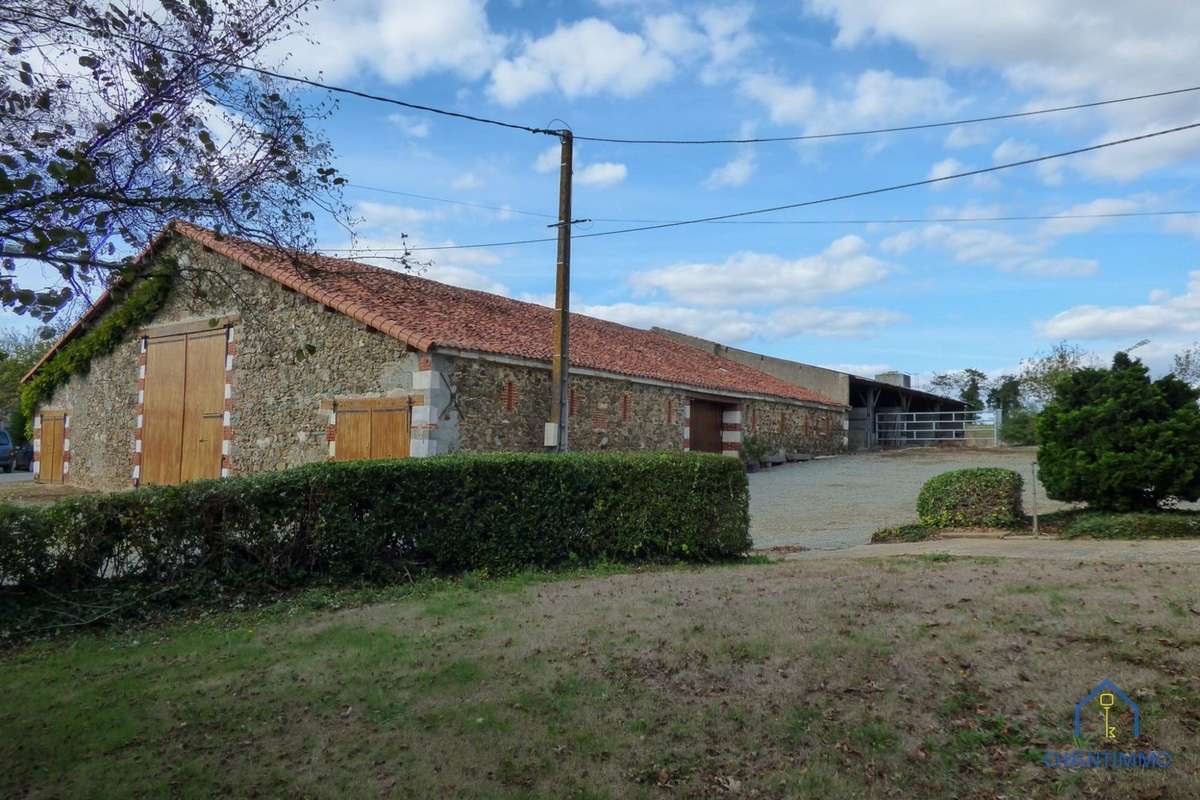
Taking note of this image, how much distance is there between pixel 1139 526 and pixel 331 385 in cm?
1304

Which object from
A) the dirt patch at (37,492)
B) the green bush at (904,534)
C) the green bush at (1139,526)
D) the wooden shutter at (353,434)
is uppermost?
the wooden shutter at (353,434)

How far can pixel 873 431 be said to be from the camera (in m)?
33.9

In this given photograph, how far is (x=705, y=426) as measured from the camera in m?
23.1

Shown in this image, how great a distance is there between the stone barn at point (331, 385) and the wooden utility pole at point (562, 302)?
189cm

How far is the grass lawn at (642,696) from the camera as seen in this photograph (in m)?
3.83

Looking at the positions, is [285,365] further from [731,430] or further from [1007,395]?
[1007,395]

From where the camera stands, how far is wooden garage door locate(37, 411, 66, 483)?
22188mm

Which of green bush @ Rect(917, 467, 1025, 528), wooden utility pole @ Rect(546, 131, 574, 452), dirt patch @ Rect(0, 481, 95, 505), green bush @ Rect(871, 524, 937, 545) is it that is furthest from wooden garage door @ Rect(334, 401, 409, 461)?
green bush @ Rect(917, 467, 1025, 528)

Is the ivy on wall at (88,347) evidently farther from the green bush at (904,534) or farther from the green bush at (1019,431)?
the green bush at (1019,431)

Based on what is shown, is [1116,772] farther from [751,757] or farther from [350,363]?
[350,363]

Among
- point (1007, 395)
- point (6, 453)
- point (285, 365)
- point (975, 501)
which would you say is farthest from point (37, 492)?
point (1007, 395)

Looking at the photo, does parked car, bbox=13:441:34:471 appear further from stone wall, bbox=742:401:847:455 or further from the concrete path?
the concrete path

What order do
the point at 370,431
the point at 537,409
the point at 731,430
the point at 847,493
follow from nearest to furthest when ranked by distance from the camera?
the point at 370,431 → the point at 537,409 → the point at 847,493 → the point at 731,430

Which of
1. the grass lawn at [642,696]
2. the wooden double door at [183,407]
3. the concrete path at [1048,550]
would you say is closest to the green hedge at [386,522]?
the grass lawn at [642,696]
